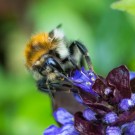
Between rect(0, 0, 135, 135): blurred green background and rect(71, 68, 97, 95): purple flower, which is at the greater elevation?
rect(0, 0, 135, 135): blurred green background

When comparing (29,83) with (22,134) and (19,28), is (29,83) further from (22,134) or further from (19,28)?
(19,28)

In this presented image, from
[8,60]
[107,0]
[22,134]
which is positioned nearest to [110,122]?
[22,134]

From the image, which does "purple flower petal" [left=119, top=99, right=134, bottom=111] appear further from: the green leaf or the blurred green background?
the blurred green background

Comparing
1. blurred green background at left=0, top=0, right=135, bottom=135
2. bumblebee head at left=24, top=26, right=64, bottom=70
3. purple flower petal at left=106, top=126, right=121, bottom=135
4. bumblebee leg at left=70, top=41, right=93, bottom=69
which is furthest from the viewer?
blurred green background at left=0, top=0, right=135, bottom=135

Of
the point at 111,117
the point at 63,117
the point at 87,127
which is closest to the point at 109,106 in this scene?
the point at 111,117

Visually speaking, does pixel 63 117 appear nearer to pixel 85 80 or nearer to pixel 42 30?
pixel 85 80

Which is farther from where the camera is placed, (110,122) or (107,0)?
(107,0)

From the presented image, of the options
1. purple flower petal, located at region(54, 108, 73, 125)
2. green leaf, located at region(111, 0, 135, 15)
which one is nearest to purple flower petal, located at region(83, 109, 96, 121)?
purple flower petal, located at region(54, 108, 73, 125)
